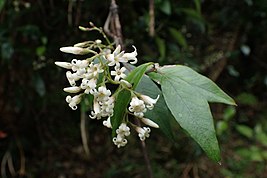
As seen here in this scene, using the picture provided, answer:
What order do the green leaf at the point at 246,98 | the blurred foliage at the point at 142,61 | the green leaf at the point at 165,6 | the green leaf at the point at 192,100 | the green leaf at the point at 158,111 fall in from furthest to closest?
the green leaf at the point at 246,98, the blurred foliage at the point at 142,61, the green leaf at the point at 165,6, the green leaf at the point at 158,111, the green leaf at the point at 192,100

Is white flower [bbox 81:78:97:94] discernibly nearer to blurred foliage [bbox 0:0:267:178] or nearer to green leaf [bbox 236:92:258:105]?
blurred foliage [bbox 0:0:267:178]

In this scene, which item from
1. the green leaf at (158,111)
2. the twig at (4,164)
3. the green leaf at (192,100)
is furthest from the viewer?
the twig at (4,164)

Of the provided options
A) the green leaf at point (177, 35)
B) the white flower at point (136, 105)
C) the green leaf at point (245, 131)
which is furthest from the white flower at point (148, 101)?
the green leaf at point (245, 131)

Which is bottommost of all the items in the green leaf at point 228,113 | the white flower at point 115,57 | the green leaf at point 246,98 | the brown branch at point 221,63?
the green leaf at point 246,98

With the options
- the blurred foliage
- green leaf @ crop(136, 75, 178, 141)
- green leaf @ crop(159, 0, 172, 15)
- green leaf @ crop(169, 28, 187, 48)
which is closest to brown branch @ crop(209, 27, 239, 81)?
the blurred foliage

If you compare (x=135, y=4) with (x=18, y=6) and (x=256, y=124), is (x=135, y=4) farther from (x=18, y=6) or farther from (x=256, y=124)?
(x=256, y=124)

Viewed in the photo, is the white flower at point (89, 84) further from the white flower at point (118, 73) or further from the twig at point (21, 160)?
the twig at point (21, 160)

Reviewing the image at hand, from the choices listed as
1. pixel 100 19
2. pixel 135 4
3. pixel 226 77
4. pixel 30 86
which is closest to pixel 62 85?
pixel 30 86
